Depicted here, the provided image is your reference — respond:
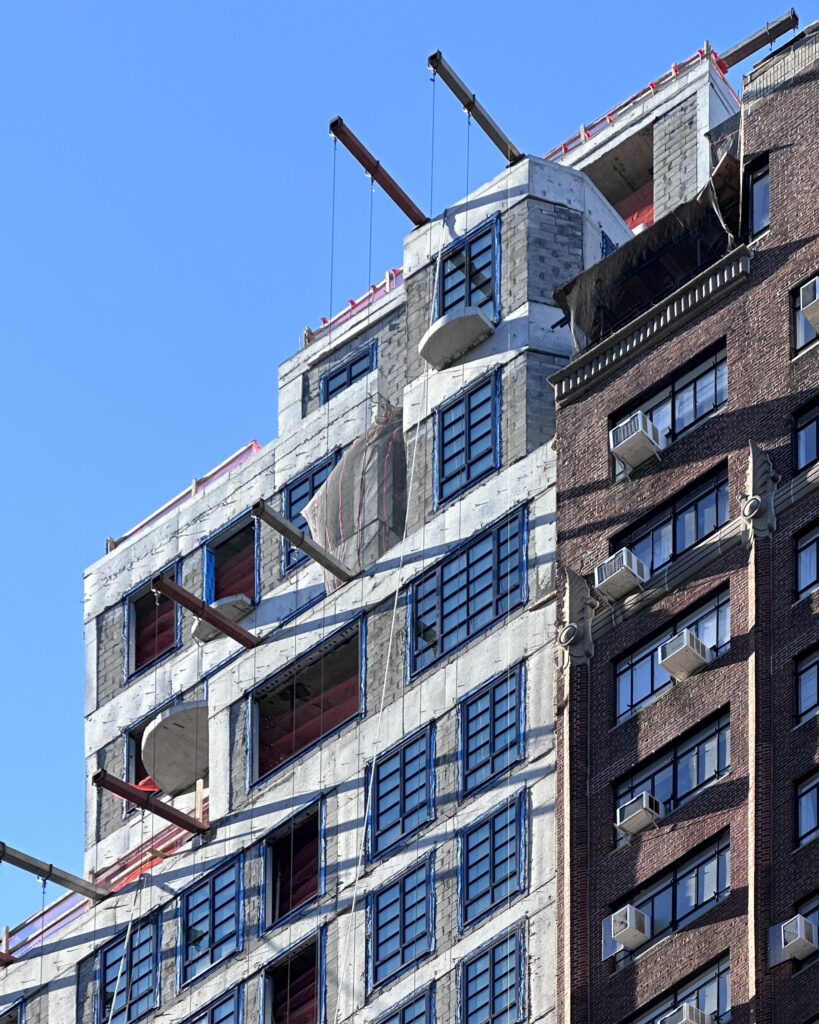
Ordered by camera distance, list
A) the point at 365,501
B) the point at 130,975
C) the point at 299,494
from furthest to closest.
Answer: the point at 299,494, the point at 365,501, the point at 130,975

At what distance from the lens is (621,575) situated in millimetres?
75562

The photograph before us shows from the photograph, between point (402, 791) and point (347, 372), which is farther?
point (347, 372)

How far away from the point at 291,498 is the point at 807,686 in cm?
2402

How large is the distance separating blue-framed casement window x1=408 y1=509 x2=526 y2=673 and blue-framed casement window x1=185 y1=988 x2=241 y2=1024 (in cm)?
982

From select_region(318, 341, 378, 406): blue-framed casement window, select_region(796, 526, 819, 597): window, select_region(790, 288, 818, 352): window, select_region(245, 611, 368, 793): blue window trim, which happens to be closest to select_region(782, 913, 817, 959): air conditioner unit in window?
select_region(796, 526, 819, 597): window

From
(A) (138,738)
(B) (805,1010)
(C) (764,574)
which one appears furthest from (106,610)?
(B) (805,1010)

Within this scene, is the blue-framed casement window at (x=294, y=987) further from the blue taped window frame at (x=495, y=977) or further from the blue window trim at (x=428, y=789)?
the blue taped window frame at (x=495, y=977)

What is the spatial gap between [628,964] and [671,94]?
32477mm

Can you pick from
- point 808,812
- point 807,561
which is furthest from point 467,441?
point 808,812

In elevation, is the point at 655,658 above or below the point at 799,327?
below

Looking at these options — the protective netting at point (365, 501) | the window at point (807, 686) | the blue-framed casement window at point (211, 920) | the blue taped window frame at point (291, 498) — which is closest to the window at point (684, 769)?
the window at point (807, 686)

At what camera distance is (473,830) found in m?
77.2

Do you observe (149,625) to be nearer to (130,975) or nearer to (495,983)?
(130,975)

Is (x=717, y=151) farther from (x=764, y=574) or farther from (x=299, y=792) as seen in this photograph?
(x=299, y=792)
